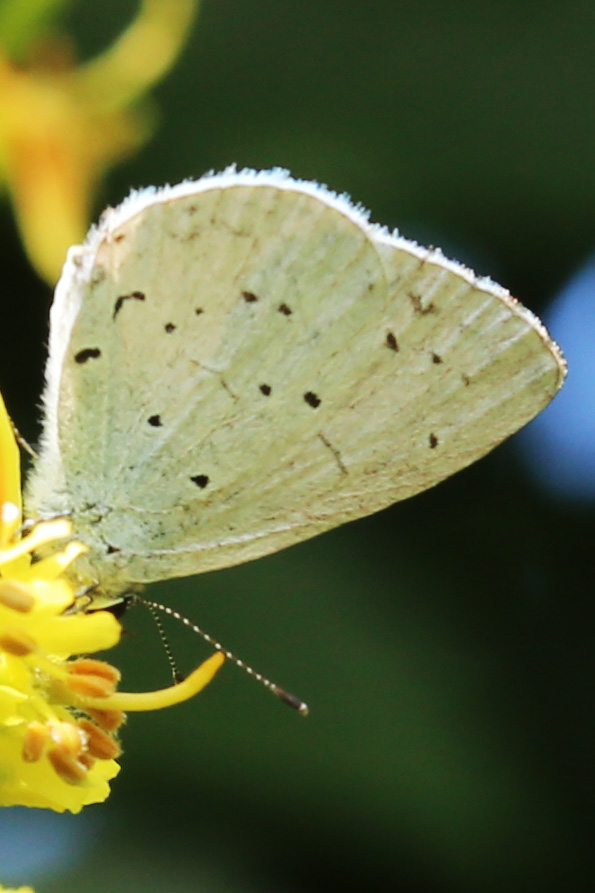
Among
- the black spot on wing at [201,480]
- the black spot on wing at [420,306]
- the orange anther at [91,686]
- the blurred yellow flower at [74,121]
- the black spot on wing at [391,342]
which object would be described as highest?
the blurred yellow flower at [74,121]

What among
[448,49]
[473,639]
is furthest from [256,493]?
[448,49]

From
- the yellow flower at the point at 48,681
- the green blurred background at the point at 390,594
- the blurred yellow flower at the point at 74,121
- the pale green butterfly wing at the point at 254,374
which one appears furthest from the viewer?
the green blurred background at the point at 390,594

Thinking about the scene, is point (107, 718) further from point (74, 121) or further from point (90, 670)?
point (74, 121)

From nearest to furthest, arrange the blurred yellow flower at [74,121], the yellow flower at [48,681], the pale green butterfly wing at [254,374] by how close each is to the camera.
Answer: the yellow flower at [48,681] < the pale green butterfly wing at [254,374] < the blurred yellow flower at [74,121]

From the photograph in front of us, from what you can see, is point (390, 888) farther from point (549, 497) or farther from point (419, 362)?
point (419, 362)

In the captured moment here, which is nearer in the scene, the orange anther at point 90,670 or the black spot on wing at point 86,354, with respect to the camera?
the orange anther at point 90,670

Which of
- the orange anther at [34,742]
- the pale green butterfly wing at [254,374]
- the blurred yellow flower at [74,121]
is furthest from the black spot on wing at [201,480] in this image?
the blurred yellow flower at [74,121]

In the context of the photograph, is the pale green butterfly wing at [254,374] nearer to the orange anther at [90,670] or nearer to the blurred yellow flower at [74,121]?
the orange anther at [90,670]
